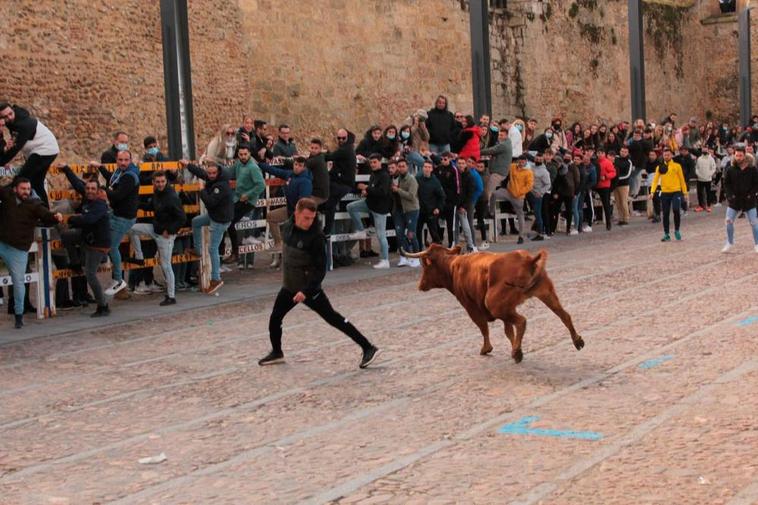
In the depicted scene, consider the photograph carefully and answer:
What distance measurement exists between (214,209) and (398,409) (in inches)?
304

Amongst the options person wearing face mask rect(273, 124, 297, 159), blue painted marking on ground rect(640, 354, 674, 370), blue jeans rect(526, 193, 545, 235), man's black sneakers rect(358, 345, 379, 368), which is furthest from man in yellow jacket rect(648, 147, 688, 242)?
man's black sneakers rect(358, 345, 379, 368)

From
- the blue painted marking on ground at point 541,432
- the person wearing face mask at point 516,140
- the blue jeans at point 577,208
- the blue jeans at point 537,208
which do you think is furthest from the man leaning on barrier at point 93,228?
the blue jeans at point 577,208

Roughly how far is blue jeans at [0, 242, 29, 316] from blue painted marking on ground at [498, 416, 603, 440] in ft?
22.7

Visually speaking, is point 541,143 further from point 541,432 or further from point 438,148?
point 541,432

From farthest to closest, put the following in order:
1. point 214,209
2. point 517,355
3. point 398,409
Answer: point 214,209 < point 517,355 < point 398,409

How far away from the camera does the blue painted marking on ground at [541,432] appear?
731 cm

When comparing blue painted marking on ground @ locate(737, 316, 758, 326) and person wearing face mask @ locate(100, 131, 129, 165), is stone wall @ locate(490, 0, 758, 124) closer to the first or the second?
person wearing face mask @ locate(100, 131, 129, 165)

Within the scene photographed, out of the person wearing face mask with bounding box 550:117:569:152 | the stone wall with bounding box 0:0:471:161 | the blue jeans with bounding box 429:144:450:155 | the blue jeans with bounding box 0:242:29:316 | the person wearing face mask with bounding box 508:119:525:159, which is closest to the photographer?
the blue jeans with bounding box 0:242:29:316

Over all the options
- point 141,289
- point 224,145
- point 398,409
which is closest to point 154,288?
point 141,289

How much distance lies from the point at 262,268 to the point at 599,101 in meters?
30.3

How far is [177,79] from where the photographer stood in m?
16.2

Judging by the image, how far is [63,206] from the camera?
46.3 feet

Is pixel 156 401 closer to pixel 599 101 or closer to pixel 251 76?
pixel 251 76

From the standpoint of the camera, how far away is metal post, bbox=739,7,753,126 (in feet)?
117
